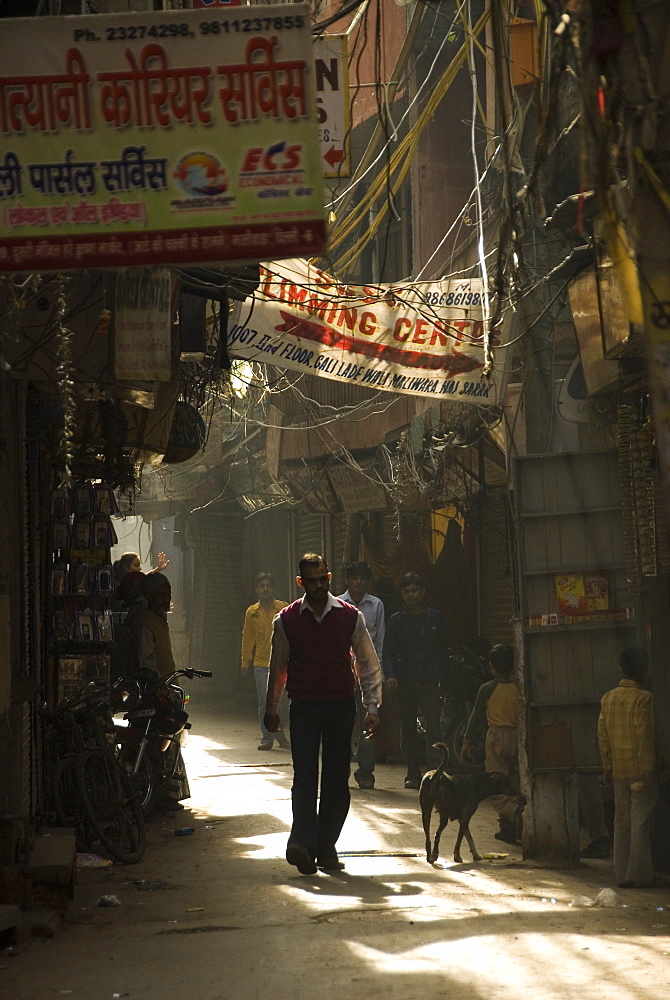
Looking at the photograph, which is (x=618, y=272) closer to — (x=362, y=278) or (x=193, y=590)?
(x=362, y=278)

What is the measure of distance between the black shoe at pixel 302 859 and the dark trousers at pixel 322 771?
67mm

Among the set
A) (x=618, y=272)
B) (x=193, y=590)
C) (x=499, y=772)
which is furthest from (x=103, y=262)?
(x=193, y=590)

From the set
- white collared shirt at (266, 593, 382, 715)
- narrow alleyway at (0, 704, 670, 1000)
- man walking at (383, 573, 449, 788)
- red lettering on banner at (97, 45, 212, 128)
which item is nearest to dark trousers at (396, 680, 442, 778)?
man walking at (383, 573, 449, 788)

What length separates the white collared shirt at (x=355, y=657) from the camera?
8.30 m

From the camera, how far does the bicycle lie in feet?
27.5

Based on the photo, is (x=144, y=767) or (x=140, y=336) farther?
(x=144, y=767)

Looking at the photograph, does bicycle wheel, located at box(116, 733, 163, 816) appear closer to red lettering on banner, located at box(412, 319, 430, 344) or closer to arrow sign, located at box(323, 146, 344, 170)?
red lettering on banner, located at box(412, 319, 430, 344)

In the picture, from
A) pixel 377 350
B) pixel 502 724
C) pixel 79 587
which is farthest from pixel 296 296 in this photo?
pixel 502 724

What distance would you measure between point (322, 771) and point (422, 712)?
16.5ft

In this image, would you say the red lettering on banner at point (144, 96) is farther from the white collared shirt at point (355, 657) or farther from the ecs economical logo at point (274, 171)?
the white collared shirt at point (355, 657)

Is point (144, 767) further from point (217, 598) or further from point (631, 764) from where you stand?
point (217, 598)

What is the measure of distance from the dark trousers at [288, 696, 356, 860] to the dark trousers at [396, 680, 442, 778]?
14.5 feet

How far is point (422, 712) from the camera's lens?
13047mm

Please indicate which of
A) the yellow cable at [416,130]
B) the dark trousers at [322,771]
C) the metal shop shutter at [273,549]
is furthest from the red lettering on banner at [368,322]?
the metal shop shutter at [273,549]
